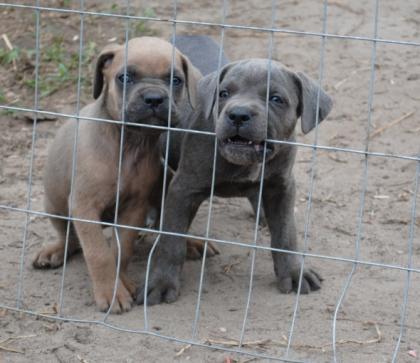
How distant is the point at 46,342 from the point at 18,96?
3.70 m

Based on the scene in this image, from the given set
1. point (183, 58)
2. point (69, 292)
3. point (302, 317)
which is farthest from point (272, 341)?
point (183, 58)

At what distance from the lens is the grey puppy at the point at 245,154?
14.6ft

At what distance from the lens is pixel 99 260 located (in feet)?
15.4

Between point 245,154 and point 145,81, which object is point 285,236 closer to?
point 245,154

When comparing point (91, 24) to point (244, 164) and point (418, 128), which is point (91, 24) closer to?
point (418, 128)

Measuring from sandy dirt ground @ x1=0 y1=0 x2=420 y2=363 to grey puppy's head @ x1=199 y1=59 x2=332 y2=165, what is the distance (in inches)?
33.3

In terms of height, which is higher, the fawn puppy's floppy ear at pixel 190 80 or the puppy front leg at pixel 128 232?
the fawn puppy's floppy ear at pixel 190 80

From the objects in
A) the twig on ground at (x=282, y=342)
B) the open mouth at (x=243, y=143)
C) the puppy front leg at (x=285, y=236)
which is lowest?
the twig on ground at (x=282, y=342)

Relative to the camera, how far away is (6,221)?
18.9ft

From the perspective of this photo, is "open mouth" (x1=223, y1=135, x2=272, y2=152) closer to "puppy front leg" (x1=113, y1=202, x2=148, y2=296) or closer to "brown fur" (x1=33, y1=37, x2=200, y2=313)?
"brown fur" (x1=33, y1=37, x2=200, y2=313)

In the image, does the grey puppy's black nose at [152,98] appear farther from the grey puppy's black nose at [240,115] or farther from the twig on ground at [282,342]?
the twig on ground at [282,342]

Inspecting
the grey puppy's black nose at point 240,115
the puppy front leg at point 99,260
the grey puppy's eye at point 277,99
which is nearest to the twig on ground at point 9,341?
the puppy front leg at point 99,260

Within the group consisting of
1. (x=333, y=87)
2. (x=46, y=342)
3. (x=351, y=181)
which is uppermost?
(x=333, y=87)

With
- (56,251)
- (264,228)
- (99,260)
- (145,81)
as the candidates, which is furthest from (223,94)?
(264,228)
